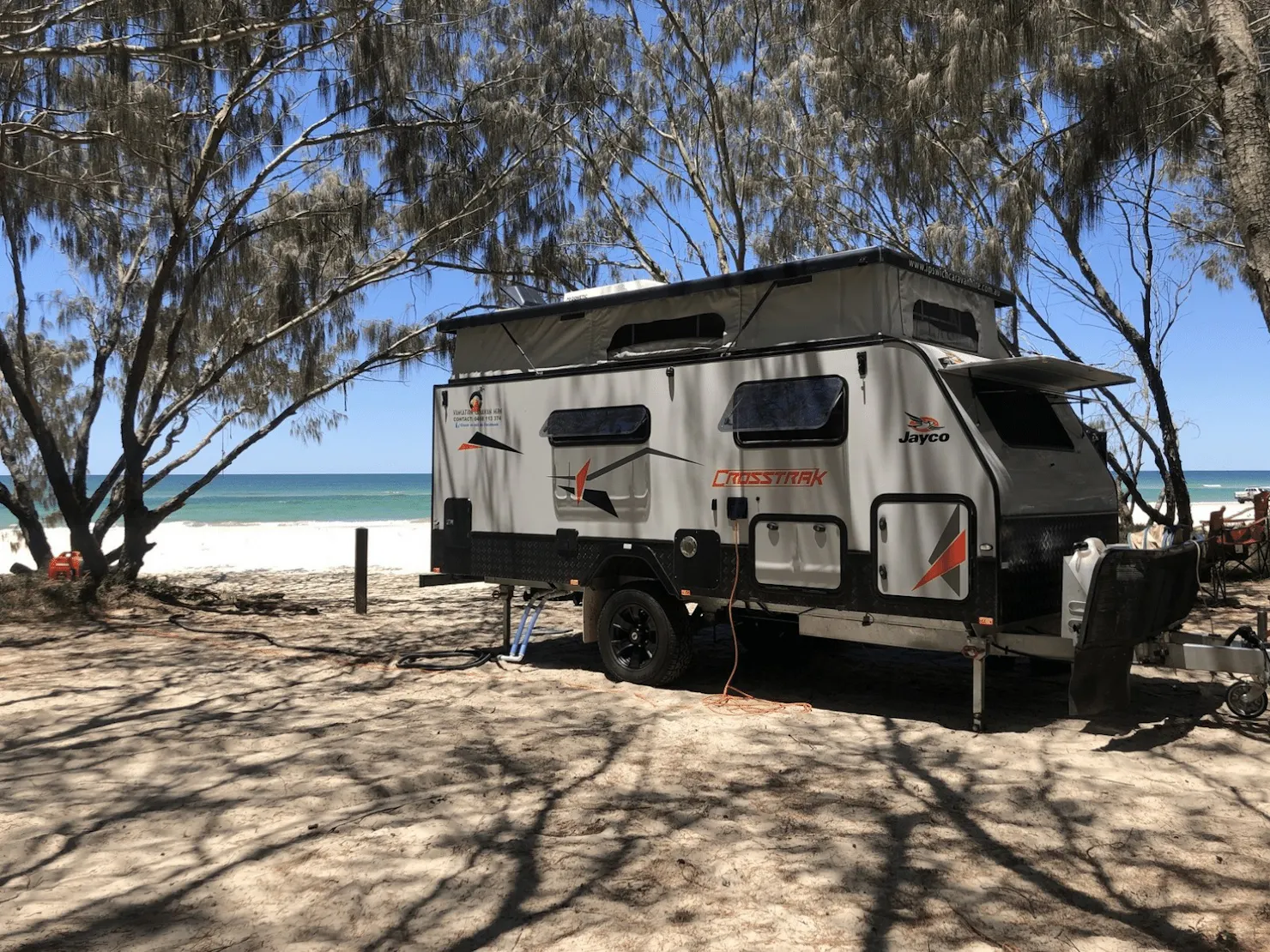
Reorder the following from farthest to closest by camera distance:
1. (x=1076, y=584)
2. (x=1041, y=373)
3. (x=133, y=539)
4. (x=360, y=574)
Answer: (x=133, y=539), (x=360, y=574), (x=1041, y=373), (x=1076, y=584)

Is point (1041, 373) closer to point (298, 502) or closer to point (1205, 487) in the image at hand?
point (298, 502)

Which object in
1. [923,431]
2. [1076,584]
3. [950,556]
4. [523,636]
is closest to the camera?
[1076,584]

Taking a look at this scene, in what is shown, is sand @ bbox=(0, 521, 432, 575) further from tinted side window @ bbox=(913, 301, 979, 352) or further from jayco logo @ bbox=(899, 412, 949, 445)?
jayco logo @ bbox=(899, 412, 949, 445)

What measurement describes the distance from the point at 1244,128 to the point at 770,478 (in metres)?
3.61

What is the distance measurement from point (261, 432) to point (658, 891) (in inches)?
494

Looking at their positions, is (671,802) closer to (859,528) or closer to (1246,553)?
(859,528)

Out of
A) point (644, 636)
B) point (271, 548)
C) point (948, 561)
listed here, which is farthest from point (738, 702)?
point (271, 548)

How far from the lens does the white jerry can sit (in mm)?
5559

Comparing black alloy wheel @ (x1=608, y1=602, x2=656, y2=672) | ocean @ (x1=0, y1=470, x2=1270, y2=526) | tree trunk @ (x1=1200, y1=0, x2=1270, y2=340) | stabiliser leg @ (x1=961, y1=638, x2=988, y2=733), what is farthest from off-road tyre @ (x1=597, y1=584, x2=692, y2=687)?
ocean @ (x1=0, y1=470, x2=1270, y2=526)

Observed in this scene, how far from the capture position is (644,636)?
24.6 ft

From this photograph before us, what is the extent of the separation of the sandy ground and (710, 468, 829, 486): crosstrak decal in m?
1.55

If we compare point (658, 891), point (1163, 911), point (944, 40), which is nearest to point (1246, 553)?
point (944, 40)

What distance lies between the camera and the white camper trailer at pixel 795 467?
5.84 m

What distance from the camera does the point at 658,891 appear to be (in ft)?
11.9
